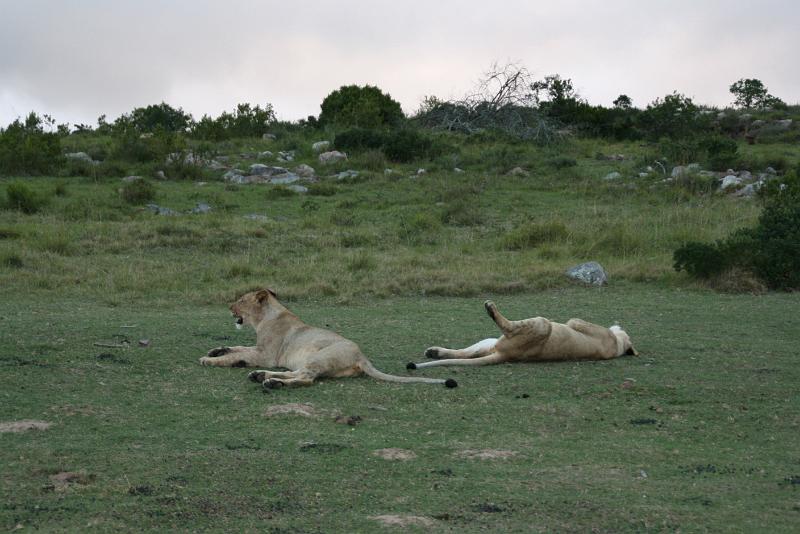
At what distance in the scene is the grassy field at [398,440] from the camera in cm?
434

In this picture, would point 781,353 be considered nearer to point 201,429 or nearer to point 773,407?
point 773,407

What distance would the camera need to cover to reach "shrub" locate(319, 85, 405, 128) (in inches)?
1131

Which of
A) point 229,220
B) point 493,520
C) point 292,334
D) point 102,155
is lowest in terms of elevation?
point 493,520

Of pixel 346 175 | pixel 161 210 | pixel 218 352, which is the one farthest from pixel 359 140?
pixel 218 352

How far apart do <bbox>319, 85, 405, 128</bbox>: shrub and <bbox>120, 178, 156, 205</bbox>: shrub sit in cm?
1032

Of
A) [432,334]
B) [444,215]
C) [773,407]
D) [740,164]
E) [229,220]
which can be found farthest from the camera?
[740,164]

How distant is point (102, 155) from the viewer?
911 inches

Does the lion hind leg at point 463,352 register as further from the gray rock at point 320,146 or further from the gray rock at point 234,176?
the gray rock at point 320,146

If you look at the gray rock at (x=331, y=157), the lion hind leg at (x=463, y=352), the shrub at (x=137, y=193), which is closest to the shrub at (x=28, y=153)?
the shrub at (x=137, y=193)

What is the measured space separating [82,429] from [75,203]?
1260cm

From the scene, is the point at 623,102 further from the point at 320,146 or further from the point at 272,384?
the point at 272,384

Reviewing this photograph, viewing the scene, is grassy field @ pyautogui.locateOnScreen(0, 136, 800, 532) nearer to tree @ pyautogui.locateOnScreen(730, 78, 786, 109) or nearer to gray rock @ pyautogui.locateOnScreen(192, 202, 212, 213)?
gray rock @ pyautogui.locateOnScreen(192, 202, 212, 213)

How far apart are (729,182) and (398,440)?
1645 cm

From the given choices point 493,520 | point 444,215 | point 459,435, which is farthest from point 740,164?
point 493,520
